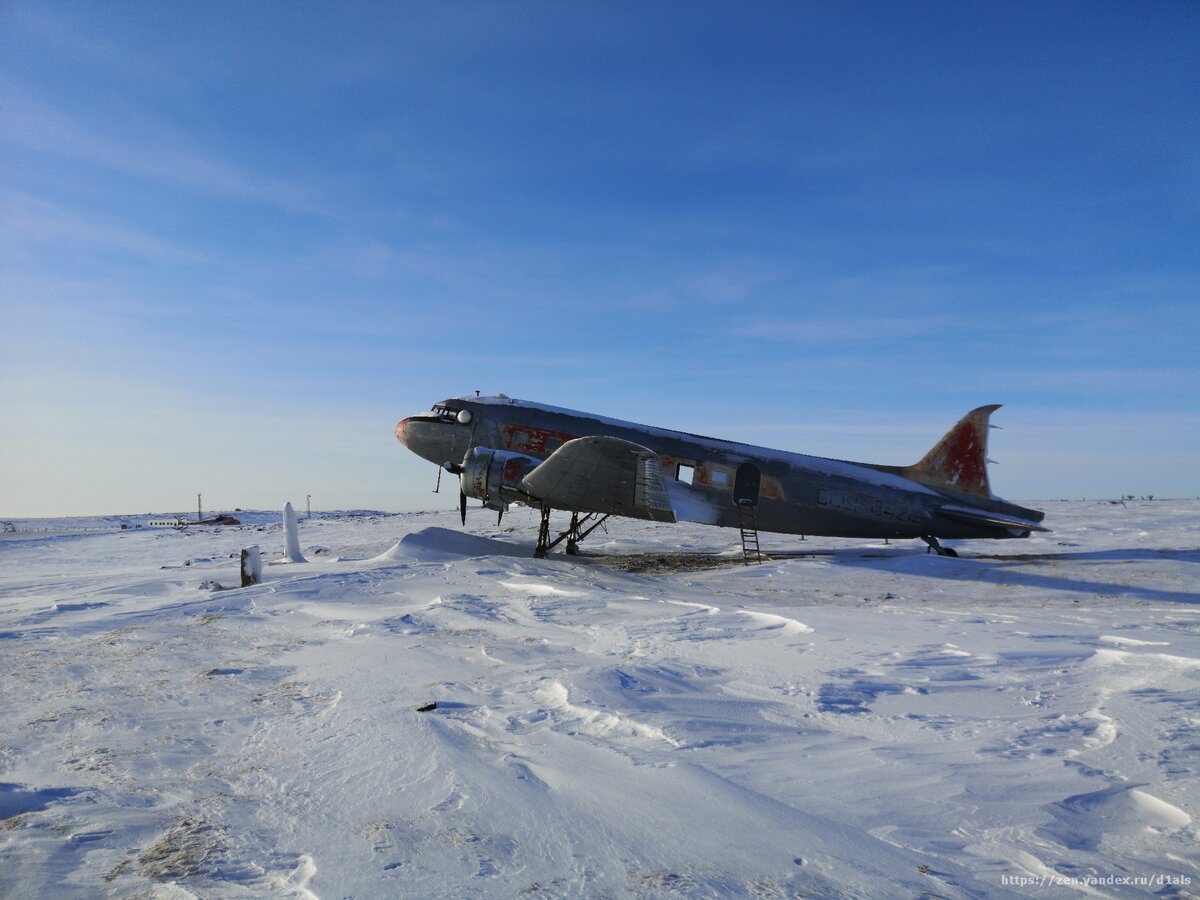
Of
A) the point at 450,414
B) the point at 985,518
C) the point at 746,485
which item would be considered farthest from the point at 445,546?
the point at 985,518

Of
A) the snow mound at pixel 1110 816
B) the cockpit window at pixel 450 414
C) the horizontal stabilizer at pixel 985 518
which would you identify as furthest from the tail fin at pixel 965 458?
the snow mound at pixel 1110 816

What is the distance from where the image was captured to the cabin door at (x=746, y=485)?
1775cm

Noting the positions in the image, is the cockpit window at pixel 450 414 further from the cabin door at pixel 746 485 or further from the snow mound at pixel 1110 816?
the snow mound at pixel 1110 816

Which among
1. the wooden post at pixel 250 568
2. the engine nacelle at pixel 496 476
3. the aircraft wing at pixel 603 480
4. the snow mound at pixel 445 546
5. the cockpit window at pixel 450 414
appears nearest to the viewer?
the wooden post at pixel 250 568

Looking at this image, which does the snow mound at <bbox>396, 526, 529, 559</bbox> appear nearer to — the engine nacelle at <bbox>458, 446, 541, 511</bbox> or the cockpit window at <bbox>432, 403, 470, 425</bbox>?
the engine nacelle at <bbox>458, 446, 541, 511</bbox>

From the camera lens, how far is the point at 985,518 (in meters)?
17.5

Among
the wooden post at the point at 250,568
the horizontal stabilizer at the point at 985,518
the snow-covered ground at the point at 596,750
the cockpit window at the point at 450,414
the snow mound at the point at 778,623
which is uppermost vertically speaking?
the cockpit window at the point at 450,414

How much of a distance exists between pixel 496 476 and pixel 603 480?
3324 mm

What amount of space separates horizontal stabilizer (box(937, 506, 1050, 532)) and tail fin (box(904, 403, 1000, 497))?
65 cm

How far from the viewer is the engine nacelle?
16.8 m

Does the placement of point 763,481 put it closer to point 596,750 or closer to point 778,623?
point 778,623

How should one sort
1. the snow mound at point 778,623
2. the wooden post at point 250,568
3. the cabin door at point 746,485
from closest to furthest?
the snow mound at point 778,623, the wooden post at point 250,568, the cabin door at point 746,485

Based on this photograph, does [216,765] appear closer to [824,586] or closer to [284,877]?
[284,877]

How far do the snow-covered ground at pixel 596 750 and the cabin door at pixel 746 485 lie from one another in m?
8.25
